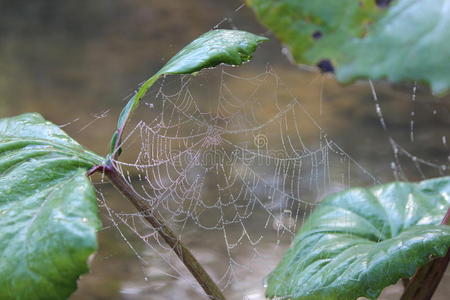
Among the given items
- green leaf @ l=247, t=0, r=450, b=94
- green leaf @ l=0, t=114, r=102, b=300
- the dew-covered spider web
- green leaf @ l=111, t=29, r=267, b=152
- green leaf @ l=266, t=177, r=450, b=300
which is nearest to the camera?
green leaf @ l=247, t=0, r=450, b=94

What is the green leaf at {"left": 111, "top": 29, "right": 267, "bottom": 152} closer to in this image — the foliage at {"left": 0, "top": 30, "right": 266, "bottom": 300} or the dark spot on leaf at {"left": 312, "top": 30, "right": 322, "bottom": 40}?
the foliage at {"left": 0, "top": 30, "right": 266, "bottom": 300}

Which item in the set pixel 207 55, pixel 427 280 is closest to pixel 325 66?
pixel 207 55

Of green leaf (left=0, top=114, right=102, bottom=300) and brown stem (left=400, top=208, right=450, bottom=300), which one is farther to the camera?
brown stem (left=400, top=208, right=450, bottom=300)

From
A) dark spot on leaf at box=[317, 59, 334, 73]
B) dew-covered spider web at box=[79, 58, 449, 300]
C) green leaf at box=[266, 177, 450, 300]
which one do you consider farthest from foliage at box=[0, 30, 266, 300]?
dew-covered spider web at box=[79, 58, 449, 300]

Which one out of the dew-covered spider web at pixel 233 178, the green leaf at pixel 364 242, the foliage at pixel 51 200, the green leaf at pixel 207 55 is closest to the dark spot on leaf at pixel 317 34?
the foliage at pixel 51 200

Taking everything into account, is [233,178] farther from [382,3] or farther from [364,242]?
[382,3]

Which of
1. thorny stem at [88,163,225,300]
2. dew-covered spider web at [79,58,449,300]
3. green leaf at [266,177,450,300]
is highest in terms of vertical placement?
thorny stem at [88,163,225,300]
